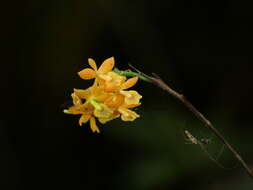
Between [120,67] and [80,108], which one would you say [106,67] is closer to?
[80,108]

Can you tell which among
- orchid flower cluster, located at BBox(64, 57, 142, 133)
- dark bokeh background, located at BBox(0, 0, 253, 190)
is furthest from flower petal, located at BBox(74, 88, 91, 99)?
dark bokeh background, located at BBox(0, 0, 253, 190)

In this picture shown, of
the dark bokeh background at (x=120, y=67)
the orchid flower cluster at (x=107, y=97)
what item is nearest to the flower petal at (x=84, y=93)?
the orchid flower cluster at (x=107, y=97)

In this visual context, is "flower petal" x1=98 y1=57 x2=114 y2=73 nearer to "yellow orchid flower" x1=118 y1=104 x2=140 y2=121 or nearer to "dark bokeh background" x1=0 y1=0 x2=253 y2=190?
"yellow orchid flower" x1=118 y1=104 x2=140 y2=121

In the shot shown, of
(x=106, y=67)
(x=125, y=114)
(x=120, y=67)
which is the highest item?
(x=106, y=67)

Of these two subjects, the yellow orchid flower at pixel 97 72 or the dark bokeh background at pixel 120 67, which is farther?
the dark bokeh background at pixel 120 67

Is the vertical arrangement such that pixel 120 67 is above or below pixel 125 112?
below

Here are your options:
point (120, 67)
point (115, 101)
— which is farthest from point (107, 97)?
point (120, 67)

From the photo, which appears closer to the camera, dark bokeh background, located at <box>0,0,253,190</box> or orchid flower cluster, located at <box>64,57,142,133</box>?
orchid flower cluster, located at <box>64,57,142,133</box>

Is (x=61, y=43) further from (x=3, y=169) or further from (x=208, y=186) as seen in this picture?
(x=208, y=186)

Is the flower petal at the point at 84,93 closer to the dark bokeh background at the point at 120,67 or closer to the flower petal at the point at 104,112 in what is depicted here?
the flower petal at the point at 104,112
